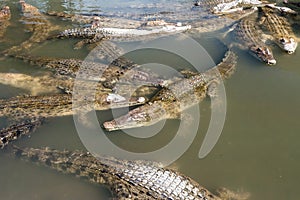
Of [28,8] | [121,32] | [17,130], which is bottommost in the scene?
[17,130]

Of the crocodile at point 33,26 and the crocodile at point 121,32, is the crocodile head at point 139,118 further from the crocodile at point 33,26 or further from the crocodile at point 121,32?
the crocodile at point 33,26

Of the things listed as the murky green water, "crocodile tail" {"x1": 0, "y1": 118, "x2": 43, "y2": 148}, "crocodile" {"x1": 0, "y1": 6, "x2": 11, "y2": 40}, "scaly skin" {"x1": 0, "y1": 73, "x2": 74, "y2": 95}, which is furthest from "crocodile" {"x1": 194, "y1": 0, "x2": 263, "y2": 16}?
"crocodile tail" {"x1": 0, "y1": 118, "x2": 43, "y2": 148}

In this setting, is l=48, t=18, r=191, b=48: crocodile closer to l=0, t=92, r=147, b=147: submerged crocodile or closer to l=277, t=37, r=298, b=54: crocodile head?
l=277, t=37, r=298, b=54: crocodile head

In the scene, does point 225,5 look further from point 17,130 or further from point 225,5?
point 17,130

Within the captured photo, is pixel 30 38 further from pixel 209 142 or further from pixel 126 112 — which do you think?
pixel 209 142

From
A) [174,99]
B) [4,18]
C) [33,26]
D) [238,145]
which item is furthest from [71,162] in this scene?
[4,18]

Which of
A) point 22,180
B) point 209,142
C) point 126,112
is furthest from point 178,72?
point 22,180

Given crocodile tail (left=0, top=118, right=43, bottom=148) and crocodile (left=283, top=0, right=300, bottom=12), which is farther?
A: crocodile (left=283, top=0, right=300, bottom=12)

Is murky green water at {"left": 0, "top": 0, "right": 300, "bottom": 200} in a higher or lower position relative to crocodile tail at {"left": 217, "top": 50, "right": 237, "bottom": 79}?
lower
